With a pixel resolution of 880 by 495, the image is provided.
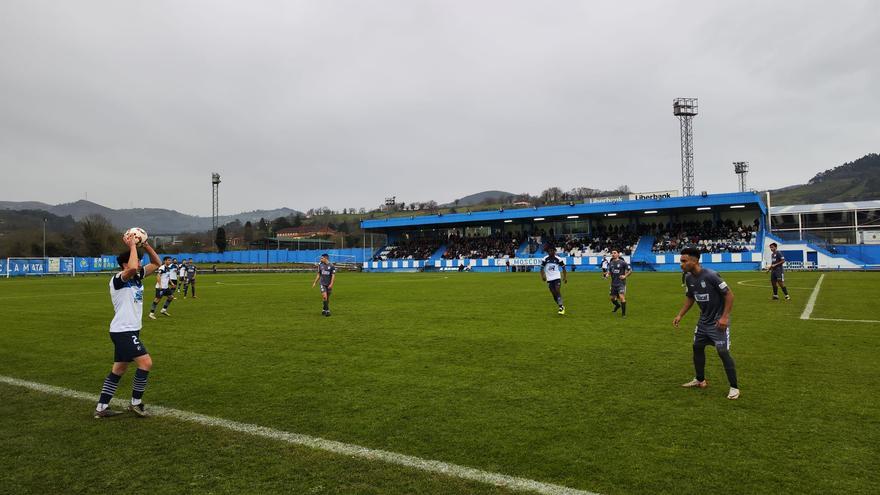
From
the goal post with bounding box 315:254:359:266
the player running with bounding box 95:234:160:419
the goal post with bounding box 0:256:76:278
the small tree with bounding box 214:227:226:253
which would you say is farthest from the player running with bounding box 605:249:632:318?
the small tree with bounding box 214:227:226:253

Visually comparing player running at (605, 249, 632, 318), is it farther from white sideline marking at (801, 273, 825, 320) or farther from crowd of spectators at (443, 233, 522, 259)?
crowd of spectators at (443, 233, 522, 259)

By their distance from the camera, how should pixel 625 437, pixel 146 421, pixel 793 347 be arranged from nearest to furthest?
Answer: pixel 625 437 → pixel 146 421 → pixel 793 347

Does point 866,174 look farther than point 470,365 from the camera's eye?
Yes

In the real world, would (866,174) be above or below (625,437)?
above

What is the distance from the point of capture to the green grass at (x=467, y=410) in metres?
4.55

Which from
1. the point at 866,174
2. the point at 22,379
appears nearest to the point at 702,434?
the point at 22,379

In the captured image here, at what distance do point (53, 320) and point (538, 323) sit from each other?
15565 millimetres

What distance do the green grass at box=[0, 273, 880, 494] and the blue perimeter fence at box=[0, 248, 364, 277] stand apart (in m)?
38.1

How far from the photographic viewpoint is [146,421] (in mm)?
6262

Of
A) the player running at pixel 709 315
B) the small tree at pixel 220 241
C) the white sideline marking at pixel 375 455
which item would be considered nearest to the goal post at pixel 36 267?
the small tree at pixel 220 241

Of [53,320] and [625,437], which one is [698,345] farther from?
[53,320]

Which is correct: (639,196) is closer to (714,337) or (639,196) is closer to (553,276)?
(553,276)

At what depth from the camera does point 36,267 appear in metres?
61.5

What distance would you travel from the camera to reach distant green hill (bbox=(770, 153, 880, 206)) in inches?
5908
